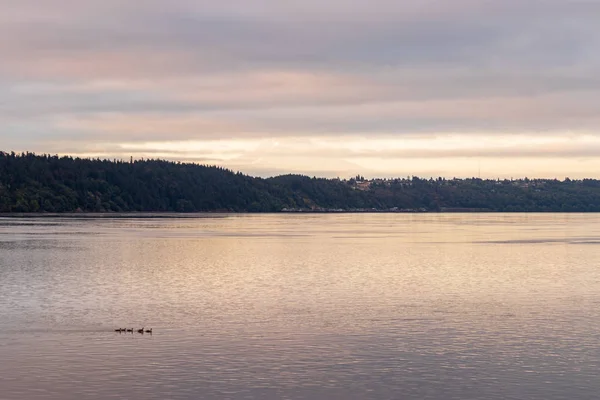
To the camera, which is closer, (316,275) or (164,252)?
(316,275)

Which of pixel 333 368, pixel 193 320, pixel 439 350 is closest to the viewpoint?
pixel 333 368

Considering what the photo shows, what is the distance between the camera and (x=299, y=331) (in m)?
42.3

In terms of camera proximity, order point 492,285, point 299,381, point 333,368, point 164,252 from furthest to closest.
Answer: point 164,252
point 492,285
point 333,368
point 299,381

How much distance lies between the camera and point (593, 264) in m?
86.8

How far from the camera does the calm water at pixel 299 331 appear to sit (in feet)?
102

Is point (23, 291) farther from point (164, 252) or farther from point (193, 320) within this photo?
point (164, 252)

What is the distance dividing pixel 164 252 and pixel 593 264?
162 feet

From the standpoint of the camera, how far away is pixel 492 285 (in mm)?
65438

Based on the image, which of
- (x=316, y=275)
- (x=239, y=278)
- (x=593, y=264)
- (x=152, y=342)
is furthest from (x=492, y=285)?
(x=152, y=342)

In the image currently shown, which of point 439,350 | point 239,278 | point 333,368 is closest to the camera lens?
point 333,368

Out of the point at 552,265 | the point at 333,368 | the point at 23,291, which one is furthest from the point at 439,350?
the point at 552,265

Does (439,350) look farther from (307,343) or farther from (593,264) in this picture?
(593,264)

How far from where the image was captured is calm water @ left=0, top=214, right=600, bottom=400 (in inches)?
1219

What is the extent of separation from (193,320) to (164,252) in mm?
57783
